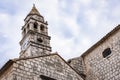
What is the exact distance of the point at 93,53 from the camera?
1778 cm

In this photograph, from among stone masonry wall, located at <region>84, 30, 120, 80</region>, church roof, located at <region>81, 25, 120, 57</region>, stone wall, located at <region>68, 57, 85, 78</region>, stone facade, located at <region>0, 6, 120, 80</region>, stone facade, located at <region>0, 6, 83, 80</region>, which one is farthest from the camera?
stone wall, located at <region>68, 57, 85, 78</region>

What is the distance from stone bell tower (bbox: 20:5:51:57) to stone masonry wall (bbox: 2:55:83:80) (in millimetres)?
7730

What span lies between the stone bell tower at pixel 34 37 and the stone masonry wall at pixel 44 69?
7730mm

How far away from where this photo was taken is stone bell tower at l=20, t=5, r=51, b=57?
23.6 metres

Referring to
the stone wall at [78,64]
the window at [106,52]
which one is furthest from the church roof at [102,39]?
the window at [106,52]

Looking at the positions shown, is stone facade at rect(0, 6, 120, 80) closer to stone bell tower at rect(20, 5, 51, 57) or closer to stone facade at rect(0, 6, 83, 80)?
stone facade at rect(0, 6, 83, 80)

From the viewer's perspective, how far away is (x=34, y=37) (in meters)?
24.2

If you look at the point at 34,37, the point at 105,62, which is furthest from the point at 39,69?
the point at 34,37

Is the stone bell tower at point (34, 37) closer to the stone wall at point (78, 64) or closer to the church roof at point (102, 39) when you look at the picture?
the stone wall at point (78, 64)

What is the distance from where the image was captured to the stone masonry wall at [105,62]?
52.5 ft

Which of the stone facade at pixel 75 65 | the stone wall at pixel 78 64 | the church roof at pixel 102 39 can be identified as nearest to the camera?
the stone facade at pixel 75 65

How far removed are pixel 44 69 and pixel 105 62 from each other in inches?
161

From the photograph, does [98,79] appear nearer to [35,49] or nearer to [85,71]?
[85,71]

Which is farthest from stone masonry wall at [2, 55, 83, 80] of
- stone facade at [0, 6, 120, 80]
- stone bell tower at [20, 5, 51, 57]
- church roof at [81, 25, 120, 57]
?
stone bell tower at [20, 5, 51, 57]
